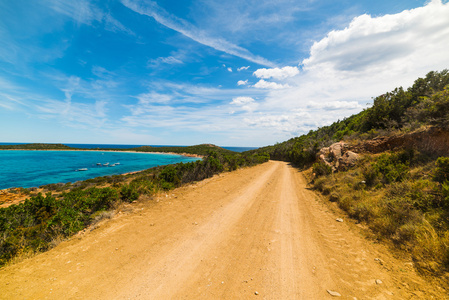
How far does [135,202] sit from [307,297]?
27.2 ft

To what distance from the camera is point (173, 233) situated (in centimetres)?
566

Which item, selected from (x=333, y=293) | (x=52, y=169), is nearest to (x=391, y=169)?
(x=333, y=293)

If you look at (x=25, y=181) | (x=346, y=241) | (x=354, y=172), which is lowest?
(x=25, y=181)

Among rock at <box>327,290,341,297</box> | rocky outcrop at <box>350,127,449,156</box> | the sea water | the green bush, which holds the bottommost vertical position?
the sea water

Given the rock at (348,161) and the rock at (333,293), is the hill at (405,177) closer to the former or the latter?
Result: the rock at (348,161)

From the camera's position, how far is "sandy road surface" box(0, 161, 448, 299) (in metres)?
3.41

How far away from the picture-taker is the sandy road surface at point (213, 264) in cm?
341

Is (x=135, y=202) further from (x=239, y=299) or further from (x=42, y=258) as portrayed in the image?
(x=239, y=299)

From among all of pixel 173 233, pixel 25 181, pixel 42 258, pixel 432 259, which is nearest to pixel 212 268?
pixel 173 233

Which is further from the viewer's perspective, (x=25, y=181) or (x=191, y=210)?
(x=25, y=181)

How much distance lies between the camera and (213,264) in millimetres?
4270

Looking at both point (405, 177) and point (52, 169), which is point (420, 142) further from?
point (52, 169)

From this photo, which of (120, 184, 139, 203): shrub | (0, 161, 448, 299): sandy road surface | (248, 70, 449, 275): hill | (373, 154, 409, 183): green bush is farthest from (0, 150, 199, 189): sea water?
(373, 154, 409, 183): green bush

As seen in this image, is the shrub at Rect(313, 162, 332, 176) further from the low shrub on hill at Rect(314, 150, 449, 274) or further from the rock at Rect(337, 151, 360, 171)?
the low shrub on hill at Rect(314, 150, 449, 274)
